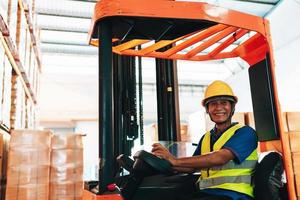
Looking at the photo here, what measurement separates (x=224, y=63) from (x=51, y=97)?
5592 millimetres

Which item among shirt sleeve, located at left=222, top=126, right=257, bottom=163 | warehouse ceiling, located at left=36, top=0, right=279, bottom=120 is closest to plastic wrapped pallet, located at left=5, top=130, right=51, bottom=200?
shirt sleeve, located at left=222, top=126, right=257, bottom=163

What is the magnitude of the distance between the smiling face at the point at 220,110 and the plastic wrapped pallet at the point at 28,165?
226cm

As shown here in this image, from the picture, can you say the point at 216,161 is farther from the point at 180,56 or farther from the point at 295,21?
the point at 295,21

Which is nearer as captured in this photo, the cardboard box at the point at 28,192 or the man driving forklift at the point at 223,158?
the man driving forklift at the point at 223,158

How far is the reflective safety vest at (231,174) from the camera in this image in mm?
2104

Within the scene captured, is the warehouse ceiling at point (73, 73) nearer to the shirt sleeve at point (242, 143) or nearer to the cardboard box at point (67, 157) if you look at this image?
the cardboard box at point (67, 157)

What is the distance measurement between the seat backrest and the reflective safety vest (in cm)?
9

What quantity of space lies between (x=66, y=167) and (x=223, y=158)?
8.76ft

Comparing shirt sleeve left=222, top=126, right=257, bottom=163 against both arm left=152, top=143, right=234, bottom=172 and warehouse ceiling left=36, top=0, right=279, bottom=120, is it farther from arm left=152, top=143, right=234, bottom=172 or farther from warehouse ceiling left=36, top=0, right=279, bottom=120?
warehouse ceiling left=36, top=0, right=279, bottom=120

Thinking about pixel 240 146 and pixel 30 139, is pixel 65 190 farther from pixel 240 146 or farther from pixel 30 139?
pixel 240 146

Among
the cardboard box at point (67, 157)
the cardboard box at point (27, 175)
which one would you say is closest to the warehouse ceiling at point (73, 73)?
the cardboard box at point (67, 157)

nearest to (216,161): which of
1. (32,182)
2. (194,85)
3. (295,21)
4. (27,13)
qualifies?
(32,182)

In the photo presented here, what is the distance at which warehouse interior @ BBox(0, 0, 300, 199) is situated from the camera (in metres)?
4.15

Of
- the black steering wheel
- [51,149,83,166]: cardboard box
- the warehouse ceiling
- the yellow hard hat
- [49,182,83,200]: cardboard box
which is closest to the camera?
the black steering wheel
